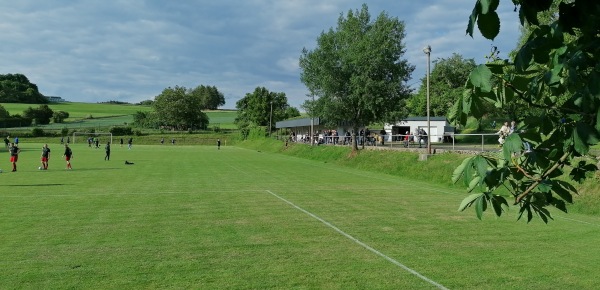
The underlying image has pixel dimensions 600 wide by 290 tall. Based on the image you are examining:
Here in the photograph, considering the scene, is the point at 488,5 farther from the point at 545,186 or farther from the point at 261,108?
the point at 261,108

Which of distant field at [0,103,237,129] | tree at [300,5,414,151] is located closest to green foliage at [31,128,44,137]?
distant field at [0,103,237,129]

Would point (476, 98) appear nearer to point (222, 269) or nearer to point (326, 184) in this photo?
point (222, 269)

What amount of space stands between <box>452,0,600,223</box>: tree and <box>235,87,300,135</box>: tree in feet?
370

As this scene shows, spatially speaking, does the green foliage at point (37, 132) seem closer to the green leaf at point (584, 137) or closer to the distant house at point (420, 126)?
the distant house at point (420, 126)

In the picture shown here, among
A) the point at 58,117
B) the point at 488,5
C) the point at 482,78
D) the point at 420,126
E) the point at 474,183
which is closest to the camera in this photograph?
the point at 488,5

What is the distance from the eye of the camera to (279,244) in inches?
392

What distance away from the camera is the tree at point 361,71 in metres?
42.2

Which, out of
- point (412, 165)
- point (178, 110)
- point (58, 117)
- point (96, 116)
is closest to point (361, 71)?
point (412, 165)

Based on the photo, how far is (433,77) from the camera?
87312 mm

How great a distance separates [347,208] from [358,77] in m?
28.1

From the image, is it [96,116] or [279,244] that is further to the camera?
[96,116]

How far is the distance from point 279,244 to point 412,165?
21.0m

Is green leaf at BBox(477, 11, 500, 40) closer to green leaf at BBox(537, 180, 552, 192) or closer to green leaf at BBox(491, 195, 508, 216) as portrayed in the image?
green leaf at BBox(491, 195, 508, 216)

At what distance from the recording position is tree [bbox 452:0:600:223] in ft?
7.45
